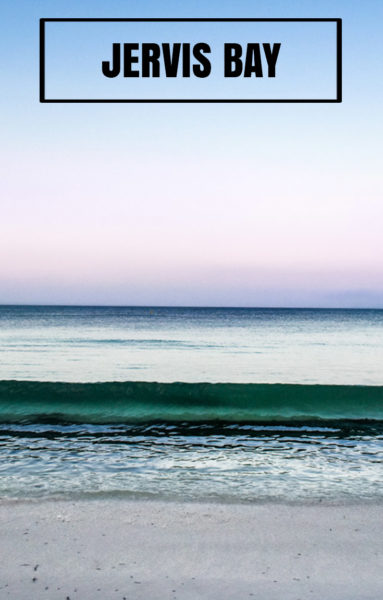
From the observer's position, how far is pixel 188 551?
3.98 meters

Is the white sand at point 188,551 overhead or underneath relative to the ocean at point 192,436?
overhead

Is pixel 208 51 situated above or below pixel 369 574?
above

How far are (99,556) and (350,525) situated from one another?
1.90 meters

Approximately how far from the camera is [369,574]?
11.6ft

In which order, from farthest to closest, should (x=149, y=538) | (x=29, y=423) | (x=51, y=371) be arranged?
(x=51, y=371) → (x=29, y=423) → (x=149, y=538)

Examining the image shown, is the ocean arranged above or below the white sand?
below

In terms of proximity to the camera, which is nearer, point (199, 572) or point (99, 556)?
point (199, 572)

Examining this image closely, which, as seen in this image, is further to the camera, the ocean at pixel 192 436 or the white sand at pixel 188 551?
the ocean at pixel 192 436

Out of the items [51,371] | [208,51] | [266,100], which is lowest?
[51,371]

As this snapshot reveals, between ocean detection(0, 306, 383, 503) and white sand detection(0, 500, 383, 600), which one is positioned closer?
white sand detection(0, 500, 383, 600)

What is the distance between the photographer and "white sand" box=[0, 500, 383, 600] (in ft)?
10.9

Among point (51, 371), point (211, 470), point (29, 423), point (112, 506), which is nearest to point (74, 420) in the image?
point (29, 423)

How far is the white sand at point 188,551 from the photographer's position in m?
3.33

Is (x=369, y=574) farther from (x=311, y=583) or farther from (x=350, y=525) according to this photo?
(x=350, y=525)
